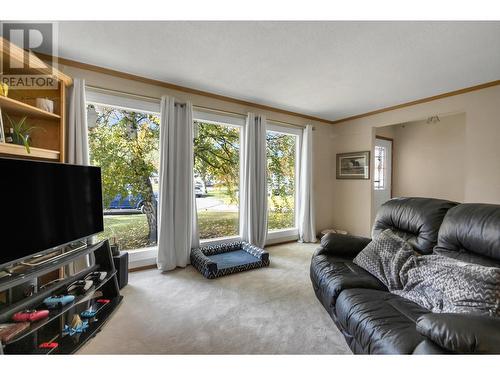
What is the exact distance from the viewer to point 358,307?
4.47 feet

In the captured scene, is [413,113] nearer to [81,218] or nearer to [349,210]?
[349,210]

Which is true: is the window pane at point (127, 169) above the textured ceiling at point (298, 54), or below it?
below

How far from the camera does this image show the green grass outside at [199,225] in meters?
2.82

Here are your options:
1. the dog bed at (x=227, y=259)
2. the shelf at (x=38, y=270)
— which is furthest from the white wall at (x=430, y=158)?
the shelf at (x=38, y=270)

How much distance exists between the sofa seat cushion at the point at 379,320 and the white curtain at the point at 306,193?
2645 millimetres

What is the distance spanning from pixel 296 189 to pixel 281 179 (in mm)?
370

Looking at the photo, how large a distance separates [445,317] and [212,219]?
9.81ft

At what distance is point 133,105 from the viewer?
2.70m

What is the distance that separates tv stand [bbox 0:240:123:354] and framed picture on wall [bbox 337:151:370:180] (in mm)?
4110

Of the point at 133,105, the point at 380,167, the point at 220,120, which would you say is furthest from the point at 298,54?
the point at 380,167

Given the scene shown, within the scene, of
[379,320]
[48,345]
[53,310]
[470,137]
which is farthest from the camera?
[470,137]

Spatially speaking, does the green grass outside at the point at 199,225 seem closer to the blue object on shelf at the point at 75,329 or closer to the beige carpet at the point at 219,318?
the beige carpet at the point at 219,318

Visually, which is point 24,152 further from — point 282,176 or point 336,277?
point 282,176

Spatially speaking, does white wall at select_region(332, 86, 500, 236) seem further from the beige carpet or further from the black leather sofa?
the beige carpet
